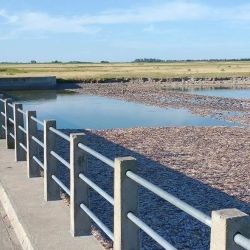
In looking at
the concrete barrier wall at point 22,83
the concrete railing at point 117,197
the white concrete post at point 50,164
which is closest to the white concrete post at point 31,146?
the concrete railing at point 117,197

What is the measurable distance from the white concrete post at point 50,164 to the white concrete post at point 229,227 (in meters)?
4.19

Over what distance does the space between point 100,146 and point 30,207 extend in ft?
36.0

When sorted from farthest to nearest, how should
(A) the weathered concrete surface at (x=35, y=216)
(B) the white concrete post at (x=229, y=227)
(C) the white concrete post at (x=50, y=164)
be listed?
(C) the white concrete post at (x=50, y=164) → (A) the weathered concrete surface at (x=35, y=216) → (B) the white concrete post at (x=229, y=227)

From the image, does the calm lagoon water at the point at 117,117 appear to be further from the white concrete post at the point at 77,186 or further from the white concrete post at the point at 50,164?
the white concrete post at the point at 77,186

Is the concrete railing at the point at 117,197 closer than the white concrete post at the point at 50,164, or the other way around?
the concrete railing at the point at 117,197

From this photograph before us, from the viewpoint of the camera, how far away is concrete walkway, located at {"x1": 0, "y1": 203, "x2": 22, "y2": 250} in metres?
5.29

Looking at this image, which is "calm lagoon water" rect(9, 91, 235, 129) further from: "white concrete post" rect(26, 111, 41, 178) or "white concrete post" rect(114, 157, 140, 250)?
"white concrete post" rect(114, 157, 140, 250)

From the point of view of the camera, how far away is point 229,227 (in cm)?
229

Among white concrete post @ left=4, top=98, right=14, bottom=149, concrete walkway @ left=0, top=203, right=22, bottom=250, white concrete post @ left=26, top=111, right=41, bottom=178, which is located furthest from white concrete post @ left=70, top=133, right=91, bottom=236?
white concrete post @ left=4, top=98, right=14, bottom=149

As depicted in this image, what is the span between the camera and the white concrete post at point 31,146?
7.60m

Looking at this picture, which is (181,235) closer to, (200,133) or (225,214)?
(225,214)

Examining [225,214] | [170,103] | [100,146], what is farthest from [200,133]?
[170,103]

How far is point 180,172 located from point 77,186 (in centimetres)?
770

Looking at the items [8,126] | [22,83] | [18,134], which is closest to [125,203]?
[18,134]
